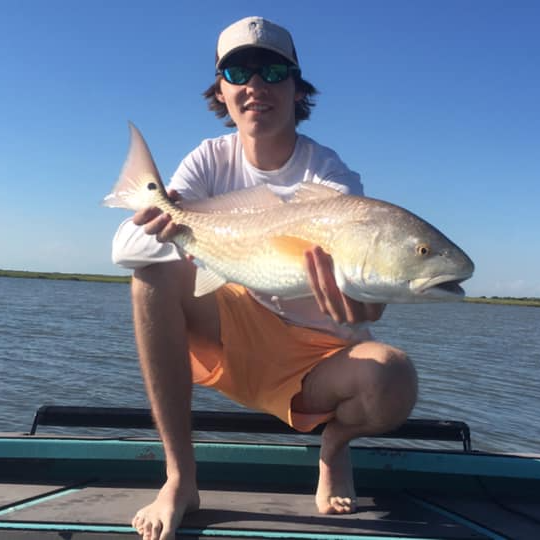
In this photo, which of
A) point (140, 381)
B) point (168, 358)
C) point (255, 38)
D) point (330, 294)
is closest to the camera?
point (330, 294)

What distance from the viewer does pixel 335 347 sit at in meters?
3.10

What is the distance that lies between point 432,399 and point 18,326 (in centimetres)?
1363

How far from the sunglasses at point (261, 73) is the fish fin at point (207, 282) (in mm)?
1065

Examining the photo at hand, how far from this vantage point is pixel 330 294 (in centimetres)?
235

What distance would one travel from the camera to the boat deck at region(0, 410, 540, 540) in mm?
2857

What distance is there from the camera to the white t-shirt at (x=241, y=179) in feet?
9.60

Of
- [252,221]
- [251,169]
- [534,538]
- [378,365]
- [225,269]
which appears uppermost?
[251,169]

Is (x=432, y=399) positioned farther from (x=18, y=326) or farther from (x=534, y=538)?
(x=18, y=326)

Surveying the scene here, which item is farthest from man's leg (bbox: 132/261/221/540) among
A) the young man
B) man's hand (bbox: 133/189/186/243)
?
man's hand (bbox: 133/189/186/243)

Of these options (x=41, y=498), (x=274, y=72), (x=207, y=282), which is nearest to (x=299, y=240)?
(x=207, y=282)

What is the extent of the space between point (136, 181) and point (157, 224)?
0.29 metres

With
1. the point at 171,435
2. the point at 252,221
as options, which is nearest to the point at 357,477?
the point at 171,435

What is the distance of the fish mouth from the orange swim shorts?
98 cm

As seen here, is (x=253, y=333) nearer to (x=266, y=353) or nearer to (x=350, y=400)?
(x=266, y=353)
